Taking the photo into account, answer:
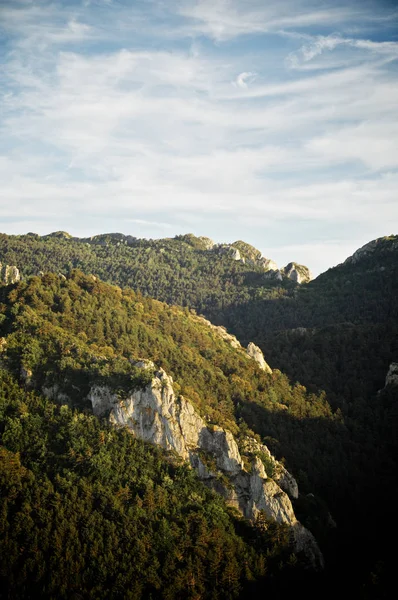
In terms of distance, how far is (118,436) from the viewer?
71.8m

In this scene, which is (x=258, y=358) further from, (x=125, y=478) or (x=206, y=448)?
(x=125, y=478)

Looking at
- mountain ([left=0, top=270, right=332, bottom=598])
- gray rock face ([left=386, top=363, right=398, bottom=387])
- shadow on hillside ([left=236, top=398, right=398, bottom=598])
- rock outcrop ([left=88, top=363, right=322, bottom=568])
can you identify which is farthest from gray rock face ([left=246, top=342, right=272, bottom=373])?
rock outcrop ([left=88, top=363, right=322, bottom=568])

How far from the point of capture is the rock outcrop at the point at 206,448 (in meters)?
70.8

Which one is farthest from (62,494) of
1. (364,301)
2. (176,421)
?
(364,301)

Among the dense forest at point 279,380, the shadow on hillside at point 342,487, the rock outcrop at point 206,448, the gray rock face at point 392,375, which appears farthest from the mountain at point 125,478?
the gray rock face at point 392,375

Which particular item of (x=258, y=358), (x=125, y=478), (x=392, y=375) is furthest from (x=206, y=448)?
(x=392, y=375)

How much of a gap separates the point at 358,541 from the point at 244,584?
28.1 m

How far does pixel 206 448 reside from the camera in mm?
77250

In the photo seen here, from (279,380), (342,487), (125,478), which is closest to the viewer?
(125,478)

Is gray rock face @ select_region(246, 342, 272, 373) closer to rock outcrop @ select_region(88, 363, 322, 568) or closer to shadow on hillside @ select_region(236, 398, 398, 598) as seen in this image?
shadow on hillside @ select_region(236, 398, 398, 598)

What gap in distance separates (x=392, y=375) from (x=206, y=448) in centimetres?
6320

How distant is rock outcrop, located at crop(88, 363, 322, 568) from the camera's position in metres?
70.8

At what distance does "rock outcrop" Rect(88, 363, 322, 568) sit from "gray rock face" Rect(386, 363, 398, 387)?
49453 millimetres

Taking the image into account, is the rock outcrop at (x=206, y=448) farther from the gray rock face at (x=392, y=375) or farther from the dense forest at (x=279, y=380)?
the gray rock face at (x=392, y=375)
